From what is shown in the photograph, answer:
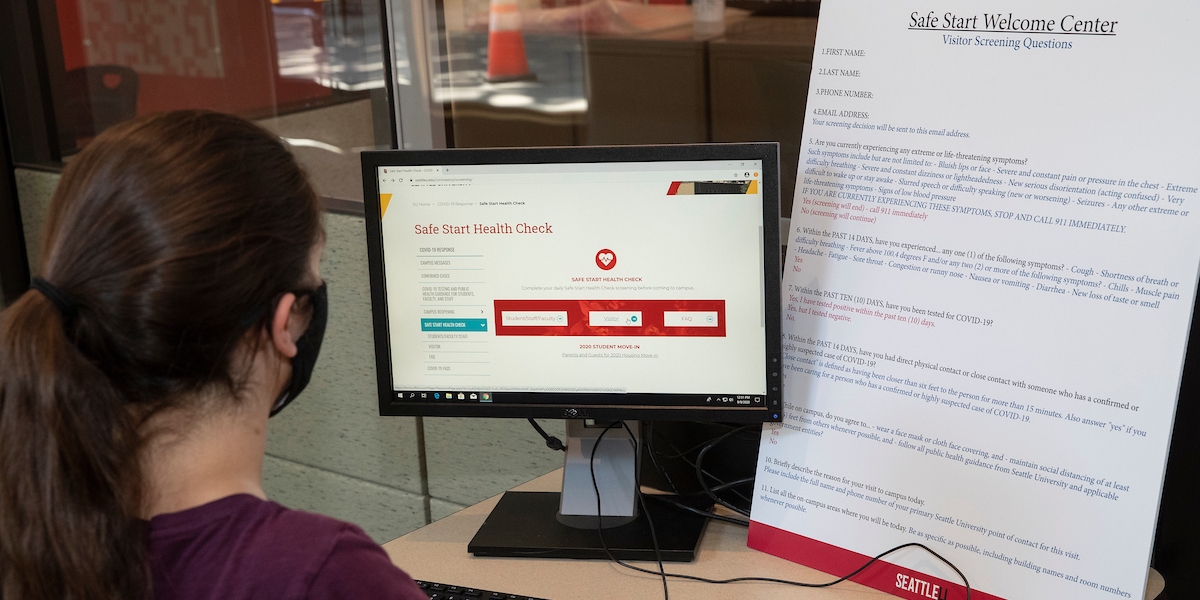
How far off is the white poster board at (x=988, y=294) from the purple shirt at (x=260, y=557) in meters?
0.55

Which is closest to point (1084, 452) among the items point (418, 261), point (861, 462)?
point (861, 462)

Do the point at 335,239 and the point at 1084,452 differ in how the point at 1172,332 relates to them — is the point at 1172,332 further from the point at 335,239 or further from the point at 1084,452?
the point at 335,239

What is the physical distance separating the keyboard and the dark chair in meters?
1.59

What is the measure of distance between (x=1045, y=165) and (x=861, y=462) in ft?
1.16

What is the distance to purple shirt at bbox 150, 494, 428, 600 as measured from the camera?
696 mm

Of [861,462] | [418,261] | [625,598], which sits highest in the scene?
[418,261]

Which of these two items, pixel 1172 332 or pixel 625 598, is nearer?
pixel 1172 332

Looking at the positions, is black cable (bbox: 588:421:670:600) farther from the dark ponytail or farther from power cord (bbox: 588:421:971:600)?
the dark ponytail

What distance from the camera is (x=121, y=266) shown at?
27.2 inches

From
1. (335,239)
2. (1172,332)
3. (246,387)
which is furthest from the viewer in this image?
(335,239)

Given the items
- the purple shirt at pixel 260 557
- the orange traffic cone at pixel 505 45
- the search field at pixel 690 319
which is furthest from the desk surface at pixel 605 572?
the orange traffic cone at pixel 505 45

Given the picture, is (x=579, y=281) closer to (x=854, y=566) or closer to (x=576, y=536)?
(x=576, y=536)

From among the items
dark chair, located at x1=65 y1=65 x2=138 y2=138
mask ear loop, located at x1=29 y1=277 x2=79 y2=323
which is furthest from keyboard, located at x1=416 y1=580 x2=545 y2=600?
dark chair, located at x1=65 y1=65 x2=138 y2=138

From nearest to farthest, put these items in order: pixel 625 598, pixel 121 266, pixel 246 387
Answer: pixel 121 266
pixel 246 387
pixel 625 598
